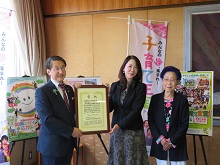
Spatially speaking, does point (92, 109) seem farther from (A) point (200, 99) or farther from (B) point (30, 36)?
(B) point (30, 36)

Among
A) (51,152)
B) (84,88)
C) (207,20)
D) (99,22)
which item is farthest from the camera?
(99,22)

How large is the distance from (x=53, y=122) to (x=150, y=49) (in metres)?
2.00

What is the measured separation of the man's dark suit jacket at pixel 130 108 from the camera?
217cm

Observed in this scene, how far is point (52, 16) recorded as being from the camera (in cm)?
386

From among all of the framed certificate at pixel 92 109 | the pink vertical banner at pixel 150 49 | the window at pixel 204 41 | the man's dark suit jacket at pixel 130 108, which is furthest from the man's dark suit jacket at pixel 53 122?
the window at pixel 204 41

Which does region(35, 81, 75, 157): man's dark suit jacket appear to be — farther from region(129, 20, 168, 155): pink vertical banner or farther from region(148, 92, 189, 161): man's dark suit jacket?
region(129, 20, 168, 155): pink vertical banner

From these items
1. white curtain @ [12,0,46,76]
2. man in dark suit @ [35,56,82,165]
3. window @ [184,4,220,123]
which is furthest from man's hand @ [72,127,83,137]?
window @ [184,4,220,123]

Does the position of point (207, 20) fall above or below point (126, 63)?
above

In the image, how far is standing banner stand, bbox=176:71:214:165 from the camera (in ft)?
8.92

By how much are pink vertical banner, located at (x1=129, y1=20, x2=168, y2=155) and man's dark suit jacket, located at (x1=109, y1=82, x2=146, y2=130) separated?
1.16 m

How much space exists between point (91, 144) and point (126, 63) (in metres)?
1.91

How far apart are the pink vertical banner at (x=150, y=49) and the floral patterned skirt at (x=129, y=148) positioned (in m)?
1.12

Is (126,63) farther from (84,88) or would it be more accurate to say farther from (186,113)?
(186,113)

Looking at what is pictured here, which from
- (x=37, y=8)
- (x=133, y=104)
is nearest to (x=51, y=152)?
(x=133, y=104)
